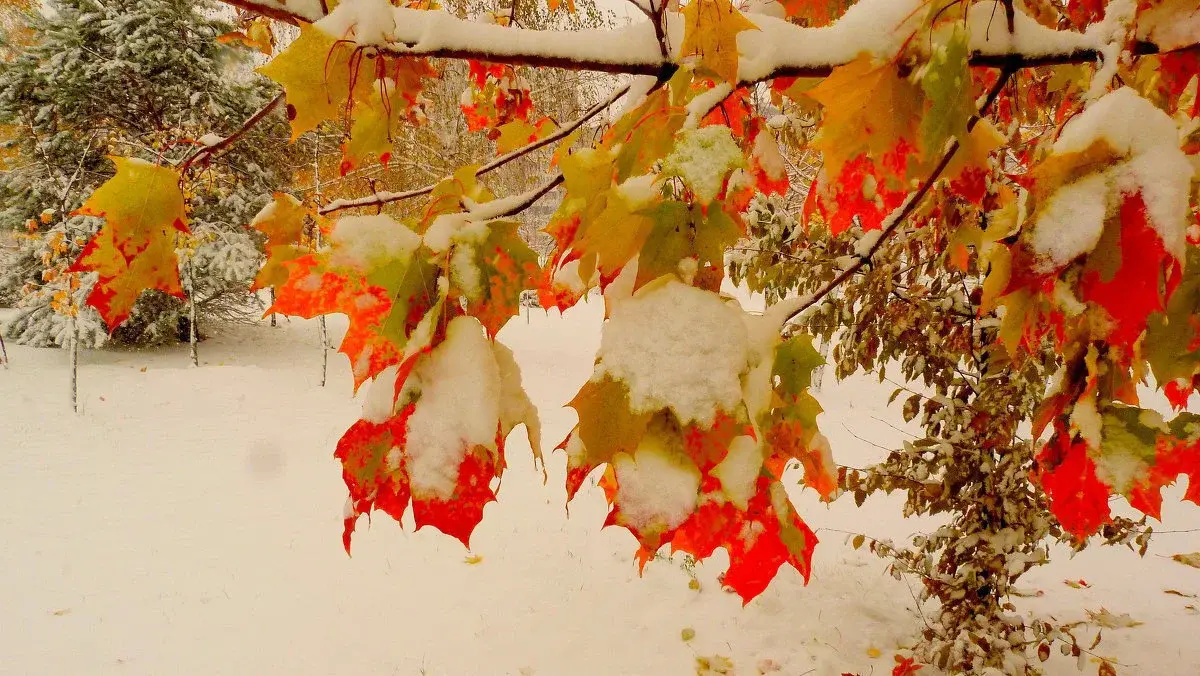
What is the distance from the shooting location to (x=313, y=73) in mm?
765

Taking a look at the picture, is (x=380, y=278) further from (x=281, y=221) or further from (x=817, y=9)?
(x=817, y=9)

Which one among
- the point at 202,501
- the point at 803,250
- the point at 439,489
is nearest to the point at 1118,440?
the point at 439,489

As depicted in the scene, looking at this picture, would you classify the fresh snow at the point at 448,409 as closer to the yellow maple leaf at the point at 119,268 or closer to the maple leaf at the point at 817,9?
the yellow maple leaf at the point at 119,268

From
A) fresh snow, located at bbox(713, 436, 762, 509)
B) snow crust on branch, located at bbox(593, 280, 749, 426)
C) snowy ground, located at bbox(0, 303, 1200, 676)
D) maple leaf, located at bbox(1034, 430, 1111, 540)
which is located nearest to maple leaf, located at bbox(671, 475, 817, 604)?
fresh snow, located at bbox(713, 436, 762, 509)

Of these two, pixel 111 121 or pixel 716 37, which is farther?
pixel 111 121

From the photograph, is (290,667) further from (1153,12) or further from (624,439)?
(1153,12)

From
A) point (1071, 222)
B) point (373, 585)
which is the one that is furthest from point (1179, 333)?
point (373, 585)

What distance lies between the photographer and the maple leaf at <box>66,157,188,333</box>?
0.84m

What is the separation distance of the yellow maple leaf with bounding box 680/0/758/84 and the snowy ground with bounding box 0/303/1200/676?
129 inches

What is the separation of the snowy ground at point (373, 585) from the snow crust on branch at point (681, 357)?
10.3 feet

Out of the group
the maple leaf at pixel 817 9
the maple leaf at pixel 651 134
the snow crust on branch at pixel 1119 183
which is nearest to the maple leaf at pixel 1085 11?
the maple leaf at pixel 817 9

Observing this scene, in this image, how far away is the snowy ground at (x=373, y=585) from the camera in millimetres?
3248

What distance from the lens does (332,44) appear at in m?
0.72

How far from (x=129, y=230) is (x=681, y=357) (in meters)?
0.83
